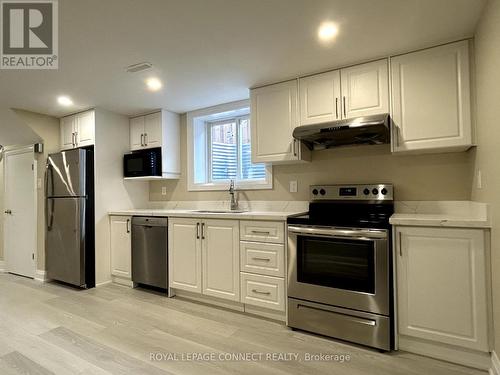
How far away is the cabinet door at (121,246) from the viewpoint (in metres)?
3.46

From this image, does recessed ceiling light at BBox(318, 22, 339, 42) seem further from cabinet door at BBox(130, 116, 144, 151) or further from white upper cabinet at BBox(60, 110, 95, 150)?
white upper cabinet at BBox(60, 110, 95, 150)

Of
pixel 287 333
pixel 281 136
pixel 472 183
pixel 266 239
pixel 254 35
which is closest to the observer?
pixel 254 35

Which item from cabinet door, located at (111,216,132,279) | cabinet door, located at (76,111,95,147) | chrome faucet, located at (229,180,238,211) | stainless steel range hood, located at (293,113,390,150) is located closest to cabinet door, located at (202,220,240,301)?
chrome faucet, located at (229,180,238,211)

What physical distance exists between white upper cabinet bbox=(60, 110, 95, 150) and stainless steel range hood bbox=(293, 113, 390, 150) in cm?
264

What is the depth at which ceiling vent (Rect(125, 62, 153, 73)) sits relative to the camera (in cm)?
240

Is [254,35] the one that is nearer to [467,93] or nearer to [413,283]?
[467,93]

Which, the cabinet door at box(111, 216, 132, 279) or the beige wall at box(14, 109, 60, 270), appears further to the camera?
the beige wall at box(14, 109, 60, 270)

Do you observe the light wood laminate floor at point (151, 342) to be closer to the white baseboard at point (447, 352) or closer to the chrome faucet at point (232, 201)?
the white baseboard at point (447, 352)

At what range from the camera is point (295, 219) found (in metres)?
2.35

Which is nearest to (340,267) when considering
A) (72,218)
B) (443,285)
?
(443,285)

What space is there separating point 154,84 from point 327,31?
172 centimetres

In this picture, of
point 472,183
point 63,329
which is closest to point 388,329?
point 472,183

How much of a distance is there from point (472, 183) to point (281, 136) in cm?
156

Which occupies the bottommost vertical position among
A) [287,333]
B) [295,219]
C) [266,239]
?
[287,333]
